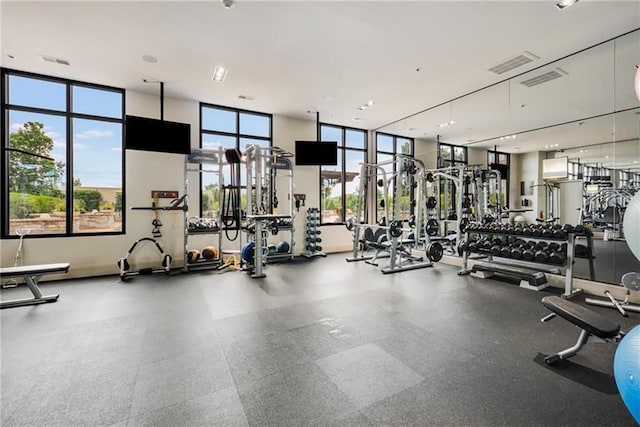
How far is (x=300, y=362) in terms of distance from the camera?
2.27m

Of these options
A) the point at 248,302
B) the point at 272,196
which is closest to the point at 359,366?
the point at 248,302

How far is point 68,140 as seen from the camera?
196 inches

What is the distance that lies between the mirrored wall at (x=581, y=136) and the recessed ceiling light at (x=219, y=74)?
463 centimetres

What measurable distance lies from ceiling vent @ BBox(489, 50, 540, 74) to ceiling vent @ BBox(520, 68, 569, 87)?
49 cm

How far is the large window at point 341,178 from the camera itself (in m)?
7.66

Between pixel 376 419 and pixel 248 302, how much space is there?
246cm

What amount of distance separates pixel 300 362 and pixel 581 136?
17.0 feet

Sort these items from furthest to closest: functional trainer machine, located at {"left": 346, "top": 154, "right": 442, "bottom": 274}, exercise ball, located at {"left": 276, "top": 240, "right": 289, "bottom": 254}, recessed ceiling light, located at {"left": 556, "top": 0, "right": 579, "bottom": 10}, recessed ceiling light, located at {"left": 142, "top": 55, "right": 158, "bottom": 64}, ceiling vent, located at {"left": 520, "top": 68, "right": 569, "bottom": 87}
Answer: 1. exercise ball, located at {"left": 276, "top": 240, "right": 289, "bottom": 254}
2. functional trainer machine, located at {"left": 346, "top": 154, "right": 442, "bottom": 274}
3. ceiling vent, located at {"left": 520, "top": 68, "right": 569, "bottom": 87}
4. recessed ceiling light, located at {"left": 142, "top": 55, "right": 158, "bottom": 64}
5. recessed ceiling light, located at {"left": 556, "top": 0, "right": 579, "bottom": 10}

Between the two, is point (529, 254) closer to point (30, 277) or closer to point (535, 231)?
point (535, 231)

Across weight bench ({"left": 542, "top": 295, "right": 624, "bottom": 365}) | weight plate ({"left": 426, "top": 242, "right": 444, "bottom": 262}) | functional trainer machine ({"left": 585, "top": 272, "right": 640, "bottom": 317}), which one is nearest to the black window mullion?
weight plate ({"left": 426, "top": 242, "right": 444, "bottom": 262})

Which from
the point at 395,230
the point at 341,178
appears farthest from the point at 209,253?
the point at 341,178

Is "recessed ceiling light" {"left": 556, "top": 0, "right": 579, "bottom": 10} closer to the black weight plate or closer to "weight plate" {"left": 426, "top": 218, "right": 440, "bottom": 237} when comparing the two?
the black weight plate

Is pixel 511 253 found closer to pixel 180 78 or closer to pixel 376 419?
pixel 376 419

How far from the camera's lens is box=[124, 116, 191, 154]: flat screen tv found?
4.92 meters
